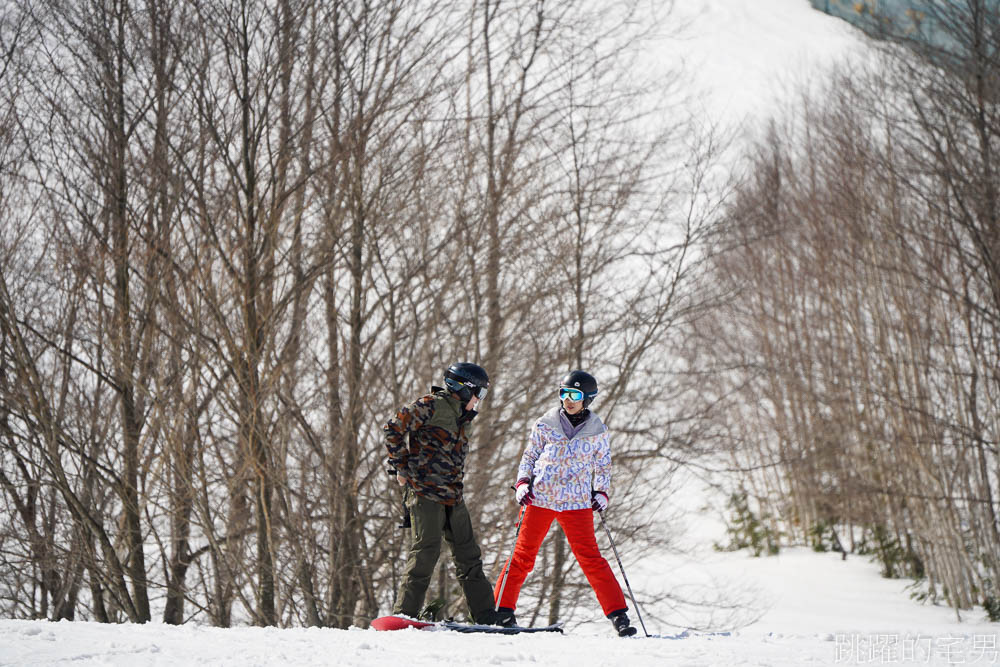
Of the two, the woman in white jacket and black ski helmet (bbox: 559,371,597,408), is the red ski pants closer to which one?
the woman in white jacket

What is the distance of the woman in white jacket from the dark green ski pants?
15cm

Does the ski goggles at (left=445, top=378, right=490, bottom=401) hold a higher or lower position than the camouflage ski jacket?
higher

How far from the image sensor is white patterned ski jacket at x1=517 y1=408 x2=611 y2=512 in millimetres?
5062

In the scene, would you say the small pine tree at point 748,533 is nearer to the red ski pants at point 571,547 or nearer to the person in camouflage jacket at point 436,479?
the red ski pants at point 571,547

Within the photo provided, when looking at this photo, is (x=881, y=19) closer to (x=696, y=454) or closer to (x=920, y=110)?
(x=920, y=110)

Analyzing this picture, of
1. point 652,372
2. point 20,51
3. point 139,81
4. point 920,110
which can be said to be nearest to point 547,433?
point 652,372

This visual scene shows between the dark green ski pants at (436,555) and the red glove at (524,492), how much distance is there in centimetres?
34

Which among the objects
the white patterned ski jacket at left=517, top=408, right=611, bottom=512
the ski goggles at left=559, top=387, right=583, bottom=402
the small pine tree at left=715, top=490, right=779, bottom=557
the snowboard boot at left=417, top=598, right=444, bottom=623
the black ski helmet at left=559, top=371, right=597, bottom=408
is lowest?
the snowboard boot at left=417, top=598, right=444, bottom=623

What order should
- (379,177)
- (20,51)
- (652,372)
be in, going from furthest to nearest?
(652,372) < (20,51) < (379,177)

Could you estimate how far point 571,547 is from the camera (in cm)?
510

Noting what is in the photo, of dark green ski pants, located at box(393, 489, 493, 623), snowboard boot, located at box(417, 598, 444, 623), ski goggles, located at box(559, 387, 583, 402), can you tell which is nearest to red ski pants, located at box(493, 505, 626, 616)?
dark green ski pants, located at box(393, 489, 493, 623)

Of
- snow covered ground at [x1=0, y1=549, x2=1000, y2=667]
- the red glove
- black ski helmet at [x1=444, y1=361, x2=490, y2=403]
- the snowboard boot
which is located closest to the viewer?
snow covered ground at [x1=0, y1=549, x2=1000, y2=667]

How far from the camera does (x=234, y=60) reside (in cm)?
872

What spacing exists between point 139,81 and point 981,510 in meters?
11.7
